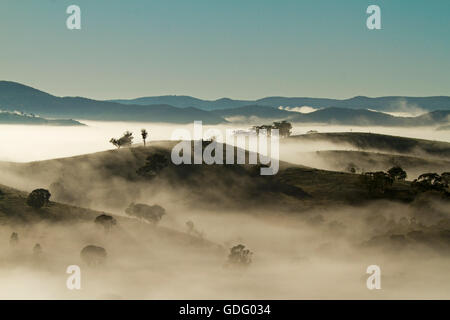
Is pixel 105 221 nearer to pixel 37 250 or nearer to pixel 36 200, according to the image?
pixel 36 200

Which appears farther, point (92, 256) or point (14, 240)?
point (14, 240)

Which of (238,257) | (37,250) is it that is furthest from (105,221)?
(238,257)

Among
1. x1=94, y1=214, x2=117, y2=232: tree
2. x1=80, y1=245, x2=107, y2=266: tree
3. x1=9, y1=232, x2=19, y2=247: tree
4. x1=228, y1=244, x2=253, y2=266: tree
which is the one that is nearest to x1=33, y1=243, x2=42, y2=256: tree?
x1=9, y1=232, x2=19, y2=247: tree
